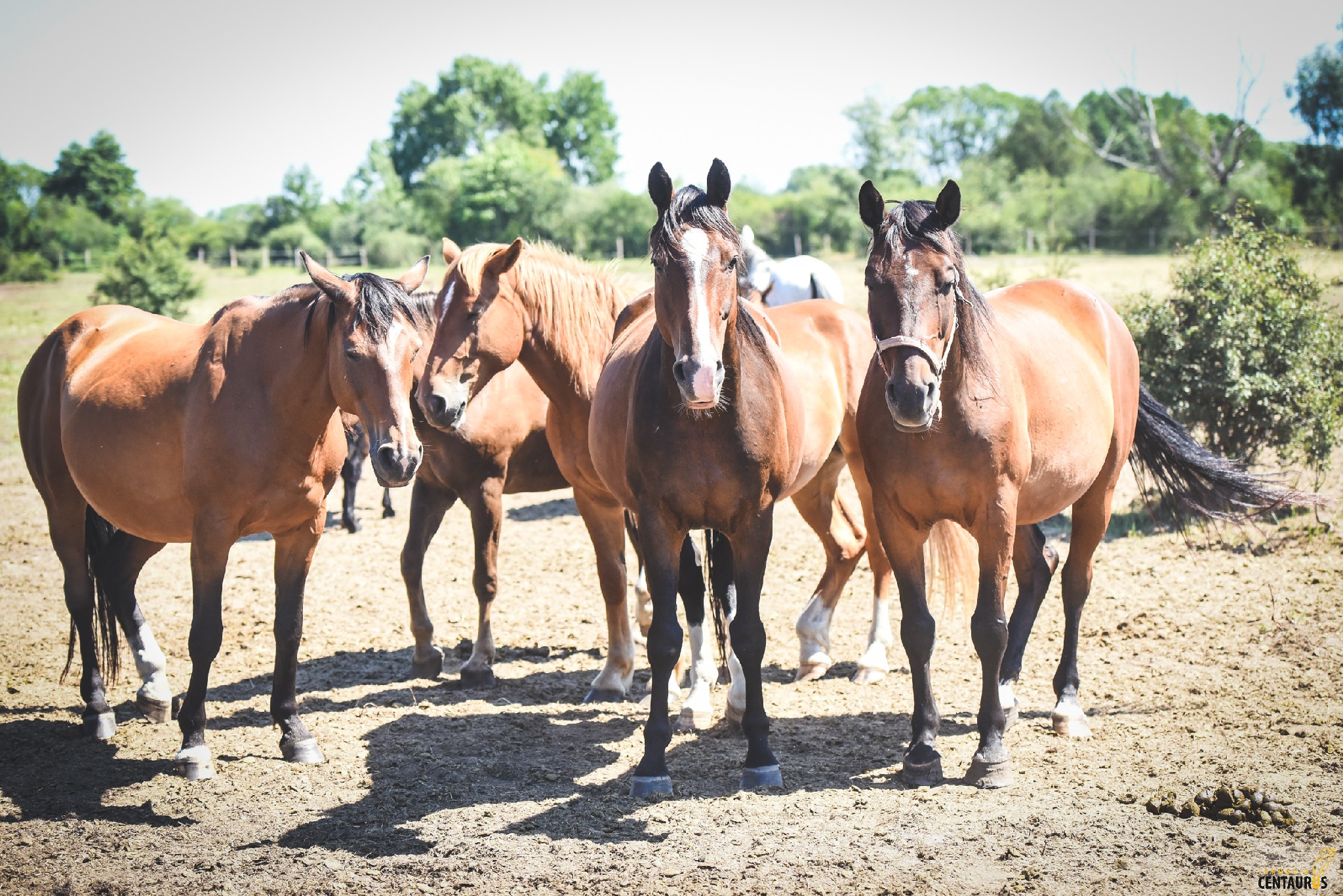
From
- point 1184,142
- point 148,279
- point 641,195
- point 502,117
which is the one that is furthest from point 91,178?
point 1184,142

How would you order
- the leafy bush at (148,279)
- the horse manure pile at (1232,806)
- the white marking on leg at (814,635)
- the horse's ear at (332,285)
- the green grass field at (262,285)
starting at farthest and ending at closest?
the leafy bush at (148,279)
the green grass field at (262,285)
the white marking on leg at (814,635)
the horse's ear at (332,285)
the horse manure pile at (1232,806)

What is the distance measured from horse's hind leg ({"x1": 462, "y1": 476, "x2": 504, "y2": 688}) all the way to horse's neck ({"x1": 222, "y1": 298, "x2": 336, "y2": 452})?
1531mm

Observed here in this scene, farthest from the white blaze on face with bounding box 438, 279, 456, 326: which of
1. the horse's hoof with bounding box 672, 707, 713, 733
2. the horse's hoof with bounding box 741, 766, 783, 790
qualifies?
the horse's hoof with bounding box 741, 766, 783, 790

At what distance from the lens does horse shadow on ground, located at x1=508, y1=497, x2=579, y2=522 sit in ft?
33.4

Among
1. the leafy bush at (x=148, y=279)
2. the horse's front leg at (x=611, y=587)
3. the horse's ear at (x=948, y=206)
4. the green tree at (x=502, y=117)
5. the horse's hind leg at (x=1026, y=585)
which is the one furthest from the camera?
the green tree at (x=502, y=117)

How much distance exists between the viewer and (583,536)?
9250 millimetres

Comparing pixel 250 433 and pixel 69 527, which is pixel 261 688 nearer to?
pixel 69 527

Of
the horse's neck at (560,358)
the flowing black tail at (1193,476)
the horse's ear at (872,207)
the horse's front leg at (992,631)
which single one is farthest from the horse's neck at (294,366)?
the flowing black tail at (1193,476)

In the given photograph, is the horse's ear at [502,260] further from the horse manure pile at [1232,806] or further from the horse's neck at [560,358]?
the horse manure pile at [1232,806]

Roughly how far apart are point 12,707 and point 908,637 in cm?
490

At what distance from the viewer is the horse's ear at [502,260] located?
487 cm

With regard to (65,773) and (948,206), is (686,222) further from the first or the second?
(65,773)

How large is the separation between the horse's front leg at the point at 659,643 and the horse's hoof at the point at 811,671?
5.74 feet

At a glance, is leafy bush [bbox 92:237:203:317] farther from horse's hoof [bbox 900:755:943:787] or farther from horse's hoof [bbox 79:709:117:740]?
horse's hoof [bbox 900:755:943:787]
